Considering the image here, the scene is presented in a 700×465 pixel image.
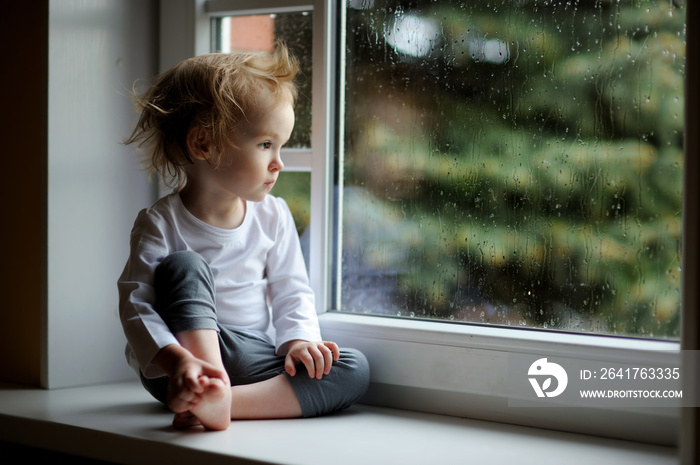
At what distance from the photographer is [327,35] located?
127cm

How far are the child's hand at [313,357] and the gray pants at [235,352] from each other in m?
0.01

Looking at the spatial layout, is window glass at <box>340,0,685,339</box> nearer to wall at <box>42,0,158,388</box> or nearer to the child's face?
the child's face

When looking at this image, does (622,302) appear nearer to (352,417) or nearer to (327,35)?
(352,417)

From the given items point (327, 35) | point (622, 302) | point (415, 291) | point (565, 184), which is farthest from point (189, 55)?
point (622, 302)

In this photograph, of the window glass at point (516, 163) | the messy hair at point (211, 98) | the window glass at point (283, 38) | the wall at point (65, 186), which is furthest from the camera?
the window glass at point (283, 38)

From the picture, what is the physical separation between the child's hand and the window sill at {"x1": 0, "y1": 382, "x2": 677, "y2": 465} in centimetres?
8

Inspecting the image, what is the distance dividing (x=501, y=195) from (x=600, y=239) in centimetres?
17

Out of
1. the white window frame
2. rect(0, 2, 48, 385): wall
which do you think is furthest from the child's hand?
rect(0, 2, 48, 385): wall

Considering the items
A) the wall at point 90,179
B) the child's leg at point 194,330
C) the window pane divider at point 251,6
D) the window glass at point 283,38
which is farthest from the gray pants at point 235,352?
the window pane divider at point 251,6

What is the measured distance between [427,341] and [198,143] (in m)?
0.50

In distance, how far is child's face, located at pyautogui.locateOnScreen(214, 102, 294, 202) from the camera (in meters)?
1.13

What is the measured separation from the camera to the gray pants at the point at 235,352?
1018 millimetres

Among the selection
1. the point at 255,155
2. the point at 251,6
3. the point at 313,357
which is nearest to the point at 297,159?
the point at 255,155

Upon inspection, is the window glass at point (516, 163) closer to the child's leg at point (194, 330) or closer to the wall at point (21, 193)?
the child's leg at point (194, 330)
